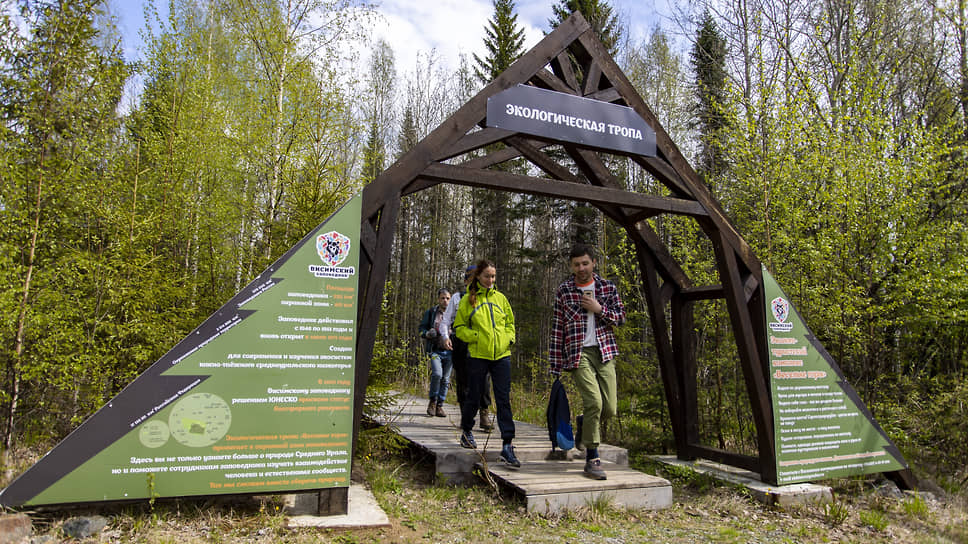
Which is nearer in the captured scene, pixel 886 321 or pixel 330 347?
pixel 330 347

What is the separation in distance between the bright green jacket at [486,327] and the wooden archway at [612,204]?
1155mm

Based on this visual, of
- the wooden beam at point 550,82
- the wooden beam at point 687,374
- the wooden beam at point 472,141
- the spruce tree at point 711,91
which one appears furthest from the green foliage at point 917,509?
the spruce tree at point 711,91

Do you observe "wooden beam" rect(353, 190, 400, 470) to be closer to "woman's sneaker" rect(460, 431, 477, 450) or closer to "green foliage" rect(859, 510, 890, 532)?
"woman's sneaker" rect(460, 431, 477, 450)

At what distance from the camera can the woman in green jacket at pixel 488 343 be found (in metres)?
5.15

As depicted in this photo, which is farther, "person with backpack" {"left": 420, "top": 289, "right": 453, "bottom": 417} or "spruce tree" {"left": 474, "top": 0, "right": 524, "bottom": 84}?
"spruce tree" {"left": 474, "top": 0, "right": 524, "bottom": 84}

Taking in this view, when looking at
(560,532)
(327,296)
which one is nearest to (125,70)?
(327,296)

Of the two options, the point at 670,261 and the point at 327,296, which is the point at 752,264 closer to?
the point at 670,261

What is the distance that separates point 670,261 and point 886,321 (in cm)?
271

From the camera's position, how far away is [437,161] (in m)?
4.46

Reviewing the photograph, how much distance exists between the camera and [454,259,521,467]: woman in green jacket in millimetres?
5148

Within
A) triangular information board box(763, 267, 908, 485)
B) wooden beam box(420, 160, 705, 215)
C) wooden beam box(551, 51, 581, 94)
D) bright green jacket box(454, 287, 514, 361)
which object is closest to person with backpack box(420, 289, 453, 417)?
bright green jacket box(454, 287, 514, 361)

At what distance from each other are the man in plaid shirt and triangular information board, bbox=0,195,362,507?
202 centimetres

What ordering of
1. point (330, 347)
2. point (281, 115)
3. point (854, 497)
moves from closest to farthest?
1. point (330, 347)
2. point (854, 497)
3. point (281, 115)

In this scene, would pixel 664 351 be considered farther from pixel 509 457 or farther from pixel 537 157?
pixel 537 157
